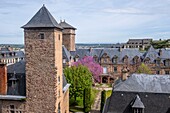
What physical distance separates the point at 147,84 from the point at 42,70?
437 inches

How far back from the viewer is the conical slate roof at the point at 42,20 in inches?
884

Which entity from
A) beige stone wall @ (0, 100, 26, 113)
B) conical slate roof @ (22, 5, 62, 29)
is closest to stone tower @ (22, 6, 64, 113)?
conical slate roof @ (22, 5, 62, 29)

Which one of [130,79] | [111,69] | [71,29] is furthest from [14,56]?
[130,79]

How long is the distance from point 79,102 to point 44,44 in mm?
18690

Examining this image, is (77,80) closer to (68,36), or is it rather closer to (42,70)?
(42,70)

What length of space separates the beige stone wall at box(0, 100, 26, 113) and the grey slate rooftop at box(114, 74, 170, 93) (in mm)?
10424

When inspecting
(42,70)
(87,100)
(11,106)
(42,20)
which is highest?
(42,20)

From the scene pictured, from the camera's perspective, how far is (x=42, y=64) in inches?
891

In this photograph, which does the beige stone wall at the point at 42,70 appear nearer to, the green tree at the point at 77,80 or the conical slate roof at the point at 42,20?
the conical slate roof at the point at 42,20

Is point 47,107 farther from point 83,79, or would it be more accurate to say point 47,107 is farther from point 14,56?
point 14,56

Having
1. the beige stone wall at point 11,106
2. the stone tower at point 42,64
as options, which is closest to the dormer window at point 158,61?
the stone tower at point 42,64

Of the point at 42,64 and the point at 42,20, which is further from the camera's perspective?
the point at 42,20

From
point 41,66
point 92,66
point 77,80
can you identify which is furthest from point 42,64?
point 92,66

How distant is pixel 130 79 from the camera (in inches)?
904
